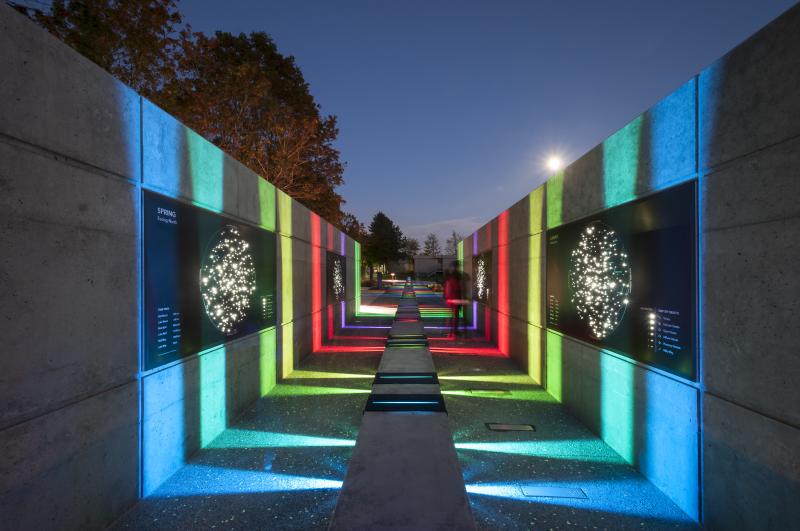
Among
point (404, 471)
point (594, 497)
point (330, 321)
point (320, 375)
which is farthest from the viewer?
point (330, 321)

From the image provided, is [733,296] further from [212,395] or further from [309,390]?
[309,390]

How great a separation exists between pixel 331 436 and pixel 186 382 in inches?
70.8

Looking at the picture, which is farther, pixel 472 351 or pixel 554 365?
pixel 472 351

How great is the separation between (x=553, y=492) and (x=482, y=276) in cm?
876

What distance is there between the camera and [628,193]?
404 centimetres

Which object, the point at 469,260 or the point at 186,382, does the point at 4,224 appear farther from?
the point at 469,260

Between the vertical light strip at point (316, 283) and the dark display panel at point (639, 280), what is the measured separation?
6.19 metres

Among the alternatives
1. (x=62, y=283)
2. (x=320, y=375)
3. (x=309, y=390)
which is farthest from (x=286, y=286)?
(x=62, y=283)

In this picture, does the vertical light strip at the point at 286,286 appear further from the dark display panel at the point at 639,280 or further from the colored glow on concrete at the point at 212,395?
the dark display panel at the point at 639,280

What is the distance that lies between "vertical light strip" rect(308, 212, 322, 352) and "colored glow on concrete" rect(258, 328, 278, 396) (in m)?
2.74

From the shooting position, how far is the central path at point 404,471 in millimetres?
2211

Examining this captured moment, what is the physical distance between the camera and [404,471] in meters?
2.71

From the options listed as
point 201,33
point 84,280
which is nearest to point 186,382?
point 84,280

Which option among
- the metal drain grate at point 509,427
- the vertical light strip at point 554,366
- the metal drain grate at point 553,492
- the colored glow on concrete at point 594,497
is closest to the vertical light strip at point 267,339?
the metal drain grate at point 509,427
